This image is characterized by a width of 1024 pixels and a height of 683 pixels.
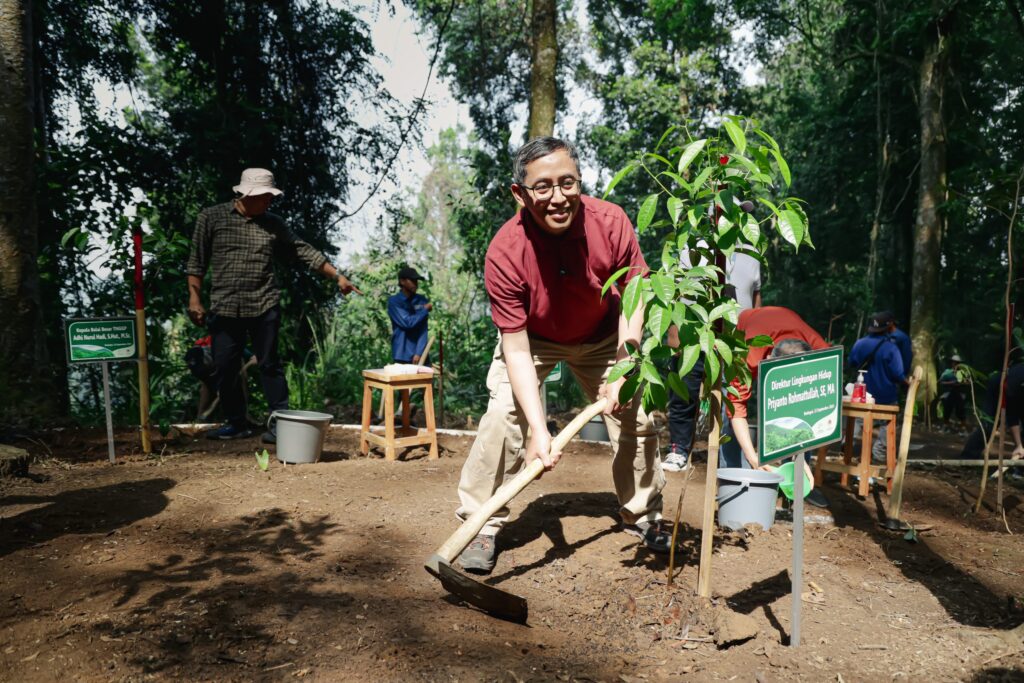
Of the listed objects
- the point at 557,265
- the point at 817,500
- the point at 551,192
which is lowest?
the point at 817,500

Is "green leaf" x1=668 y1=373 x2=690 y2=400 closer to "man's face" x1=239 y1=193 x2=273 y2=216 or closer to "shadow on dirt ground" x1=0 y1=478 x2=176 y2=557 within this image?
"shadow on dirt ground" x1=0 y1=478 x2=176 y2=557

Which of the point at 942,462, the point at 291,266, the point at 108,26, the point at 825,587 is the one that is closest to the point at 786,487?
the point at 825,587

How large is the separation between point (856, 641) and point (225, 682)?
88.1 inches

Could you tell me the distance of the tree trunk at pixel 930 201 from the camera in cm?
1071

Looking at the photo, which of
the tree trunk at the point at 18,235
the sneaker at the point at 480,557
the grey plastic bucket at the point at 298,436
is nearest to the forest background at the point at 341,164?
the tree trunk at the point at 18,235

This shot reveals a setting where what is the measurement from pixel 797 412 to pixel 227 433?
14.7 ft

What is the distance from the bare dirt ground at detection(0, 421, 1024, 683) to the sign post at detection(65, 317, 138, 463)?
0.66 metres

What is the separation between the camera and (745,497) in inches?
144

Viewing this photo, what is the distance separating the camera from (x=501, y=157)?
9.26 meters

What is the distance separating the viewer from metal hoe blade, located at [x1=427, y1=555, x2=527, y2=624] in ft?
8.28

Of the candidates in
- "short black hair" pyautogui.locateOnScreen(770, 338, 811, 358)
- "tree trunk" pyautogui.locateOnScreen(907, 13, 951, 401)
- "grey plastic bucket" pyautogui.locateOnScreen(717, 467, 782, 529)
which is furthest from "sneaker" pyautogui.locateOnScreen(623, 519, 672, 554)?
"tree trunk" pyautogui.locateOnScreen(907, 13, 951, 401)

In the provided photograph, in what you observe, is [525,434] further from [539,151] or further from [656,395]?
[539,151]

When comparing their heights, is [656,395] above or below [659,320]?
below

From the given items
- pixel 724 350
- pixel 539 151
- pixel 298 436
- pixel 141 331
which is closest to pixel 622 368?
pixel 724 350
